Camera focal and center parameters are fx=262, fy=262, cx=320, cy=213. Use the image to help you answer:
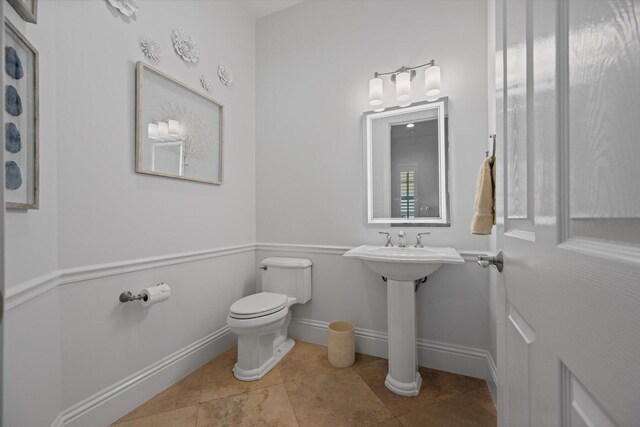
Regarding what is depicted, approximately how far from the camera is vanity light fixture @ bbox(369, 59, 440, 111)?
1727mm

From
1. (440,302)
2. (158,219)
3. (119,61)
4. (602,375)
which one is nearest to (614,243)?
(602,375)

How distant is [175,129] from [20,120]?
80 centimetres

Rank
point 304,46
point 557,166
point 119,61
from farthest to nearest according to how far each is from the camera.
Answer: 1. point 304,46
2. point 119,61
3. point 557,166

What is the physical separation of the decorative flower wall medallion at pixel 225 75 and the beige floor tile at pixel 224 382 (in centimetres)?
213

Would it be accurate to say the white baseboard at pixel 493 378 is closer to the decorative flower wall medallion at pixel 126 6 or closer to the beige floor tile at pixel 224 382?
the beige floor tile at pixel 224 382

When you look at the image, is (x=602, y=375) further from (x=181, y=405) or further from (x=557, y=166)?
(x=181, y=405)

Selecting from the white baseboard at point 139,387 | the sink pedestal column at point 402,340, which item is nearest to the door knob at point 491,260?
the sink pedestal column at point 402,340

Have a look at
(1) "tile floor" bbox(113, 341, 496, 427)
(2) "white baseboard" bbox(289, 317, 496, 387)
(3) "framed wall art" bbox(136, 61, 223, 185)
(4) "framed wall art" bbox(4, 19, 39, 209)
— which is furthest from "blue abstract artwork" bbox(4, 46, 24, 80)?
(2) "white baseboard" bbox(289, 317, 496, 387)

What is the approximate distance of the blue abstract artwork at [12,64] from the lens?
2.87 ft

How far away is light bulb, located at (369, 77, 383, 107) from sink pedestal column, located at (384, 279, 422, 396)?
1274 millimetres

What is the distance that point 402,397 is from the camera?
4.97 feet

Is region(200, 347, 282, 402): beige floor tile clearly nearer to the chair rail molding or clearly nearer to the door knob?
the chair rail molding

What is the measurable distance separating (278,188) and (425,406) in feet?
5.99

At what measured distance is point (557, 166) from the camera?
0.42 meters
